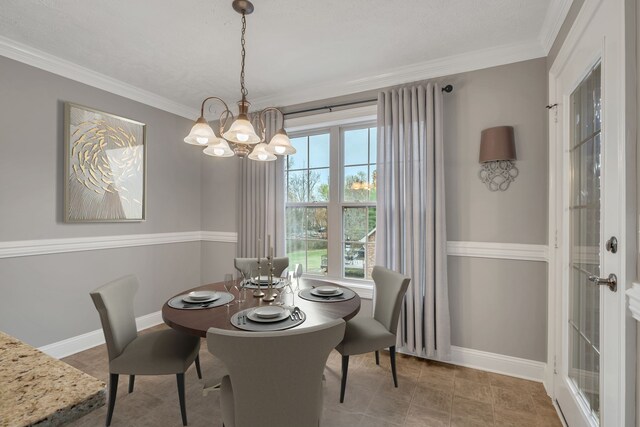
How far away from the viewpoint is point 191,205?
4043 millimetres

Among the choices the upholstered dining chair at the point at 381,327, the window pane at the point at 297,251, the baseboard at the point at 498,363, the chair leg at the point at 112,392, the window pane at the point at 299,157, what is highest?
the window pane at the point at 299,157

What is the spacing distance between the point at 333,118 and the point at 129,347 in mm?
2655

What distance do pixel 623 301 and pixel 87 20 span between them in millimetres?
3474

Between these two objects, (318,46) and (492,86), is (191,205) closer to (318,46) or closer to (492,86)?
(318,46)

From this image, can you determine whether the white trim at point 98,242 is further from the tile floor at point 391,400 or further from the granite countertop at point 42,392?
the granite countertop at point 42,392

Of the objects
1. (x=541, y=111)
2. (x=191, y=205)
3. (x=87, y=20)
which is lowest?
(x=191, y=205)

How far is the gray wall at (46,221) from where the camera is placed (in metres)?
2.47

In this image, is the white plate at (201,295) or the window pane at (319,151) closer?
the white plate at (201,295)

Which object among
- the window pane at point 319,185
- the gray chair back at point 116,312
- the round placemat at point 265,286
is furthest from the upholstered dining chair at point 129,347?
the window pane at point 319,185

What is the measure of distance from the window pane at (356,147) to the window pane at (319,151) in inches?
9.3

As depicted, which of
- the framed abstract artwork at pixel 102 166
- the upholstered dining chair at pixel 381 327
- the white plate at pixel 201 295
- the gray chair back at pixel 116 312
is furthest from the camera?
the framed abstract artwork at pixel 102 166

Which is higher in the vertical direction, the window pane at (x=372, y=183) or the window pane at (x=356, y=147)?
the window pane at (x=356, y=147)

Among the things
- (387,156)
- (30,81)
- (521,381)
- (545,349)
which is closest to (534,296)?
(545,349)

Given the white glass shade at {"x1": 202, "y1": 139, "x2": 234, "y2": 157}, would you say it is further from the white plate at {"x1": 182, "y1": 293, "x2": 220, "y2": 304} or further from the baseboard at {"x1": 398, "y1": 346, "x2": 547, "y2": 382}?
the baseboard at {"x1": 398, "y1": 346, "x2": 547, "y2": 382}
